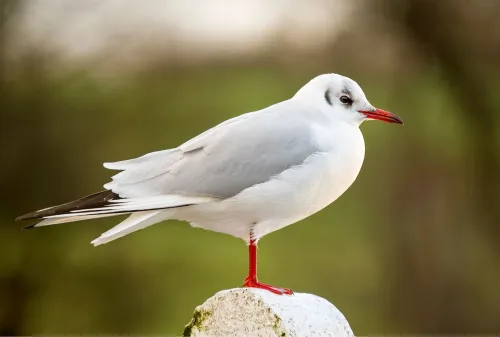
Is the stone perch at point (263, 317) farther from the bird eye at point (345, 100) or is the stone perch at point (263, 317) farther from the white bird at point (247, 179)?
the bird eye at point (345, 100)

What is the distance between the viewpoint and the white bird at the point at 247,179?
2986 millimetres

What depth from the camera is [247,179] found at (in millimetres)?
3023

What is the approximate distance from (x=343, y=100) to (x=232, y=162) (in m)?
0.45

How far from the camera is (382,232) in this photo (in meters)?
7.03

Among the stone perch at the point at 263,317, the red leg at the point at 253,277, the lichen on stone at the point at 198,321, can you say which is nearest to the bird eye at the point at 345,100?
the red leg at the point at 253,277

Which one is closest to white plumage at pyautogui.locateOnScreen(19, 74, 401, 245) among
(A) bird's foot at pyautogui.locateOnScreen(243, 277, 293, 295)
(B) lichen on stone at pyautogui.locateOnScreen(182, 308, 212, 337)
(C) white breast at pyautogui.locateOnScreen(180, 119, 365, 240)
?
(C) white breast at pyautogui.locateOnScreen(180, 119, 365, 240)

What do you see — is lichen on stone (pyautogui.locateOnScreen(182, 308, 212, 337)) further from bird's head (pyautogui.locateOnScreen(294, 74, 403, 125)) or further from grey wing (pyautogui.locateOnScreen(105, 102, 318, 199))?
bird's head (pyautogui.locateOnScreen(294, 74, 403, 125))

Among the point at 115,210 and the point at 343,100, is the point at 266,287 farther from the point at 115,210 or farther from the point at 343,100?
the point at 343,100

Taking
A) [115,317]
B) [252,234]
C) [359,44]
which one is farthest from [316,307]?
[359,44]

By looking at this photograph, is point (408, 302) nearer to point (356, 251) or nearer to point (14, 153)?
point (356, 251)

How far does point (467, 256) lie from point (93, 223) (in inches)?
105

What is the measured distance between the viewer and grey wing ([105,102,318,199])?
3025 mm

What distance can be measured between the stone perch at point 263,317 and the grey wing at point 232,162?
337 mm

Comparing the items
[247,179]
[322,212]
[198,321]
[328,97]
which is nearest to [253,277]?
[198,321]
